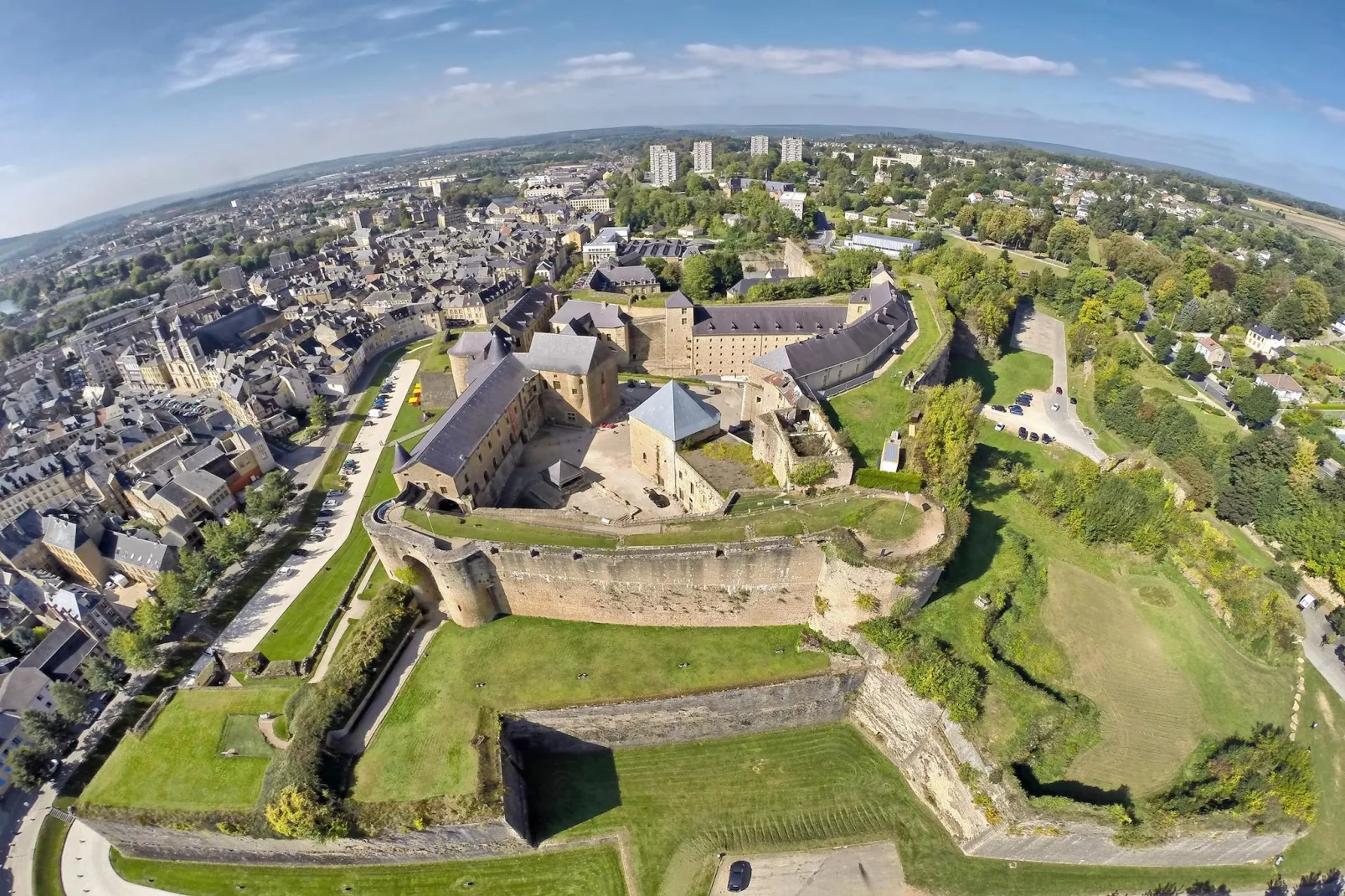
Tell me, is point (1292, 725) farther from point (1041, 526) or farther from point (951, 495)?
point (951, 495)

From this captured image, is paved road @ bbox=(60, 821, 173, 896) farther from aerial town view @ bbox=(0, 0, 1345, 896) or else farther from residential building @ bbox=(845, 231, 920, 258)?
residential building @ bbox=(845, 231, 920, 258)

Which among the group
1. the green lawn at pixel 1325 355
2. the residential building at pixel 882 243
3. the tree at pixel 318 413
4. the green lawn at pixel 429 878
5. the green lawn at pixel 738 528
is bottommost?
the green lawn at pixel 429 878

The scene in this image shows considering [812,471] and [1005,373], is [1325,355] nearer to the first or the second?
[1005,373]

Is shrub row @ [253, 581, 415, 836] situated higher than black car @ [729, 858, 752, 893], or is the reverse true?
shrub row @ [253, 581, 415, 836]

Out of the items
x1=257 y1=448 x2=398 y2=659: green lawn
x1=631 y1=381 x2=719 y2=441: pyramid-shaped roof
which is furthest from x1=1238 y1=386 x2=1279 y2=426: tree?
x1=257 y1=448 x2=398 y2=659: green lawn

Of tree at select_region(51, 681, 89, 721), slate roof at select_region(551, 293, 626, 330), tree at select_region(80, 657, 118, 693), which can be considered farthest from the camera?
slate roof at select_region(551, 293, 626, 330)

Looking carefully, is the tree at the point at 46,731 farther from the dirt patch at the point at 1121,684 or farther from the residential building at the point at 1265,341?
the residential building at the point at 1265,341

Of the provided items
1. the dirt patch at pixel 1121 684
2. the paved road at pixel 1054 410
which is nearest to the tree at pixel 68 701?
the dirt patch at pixel 1121 684
